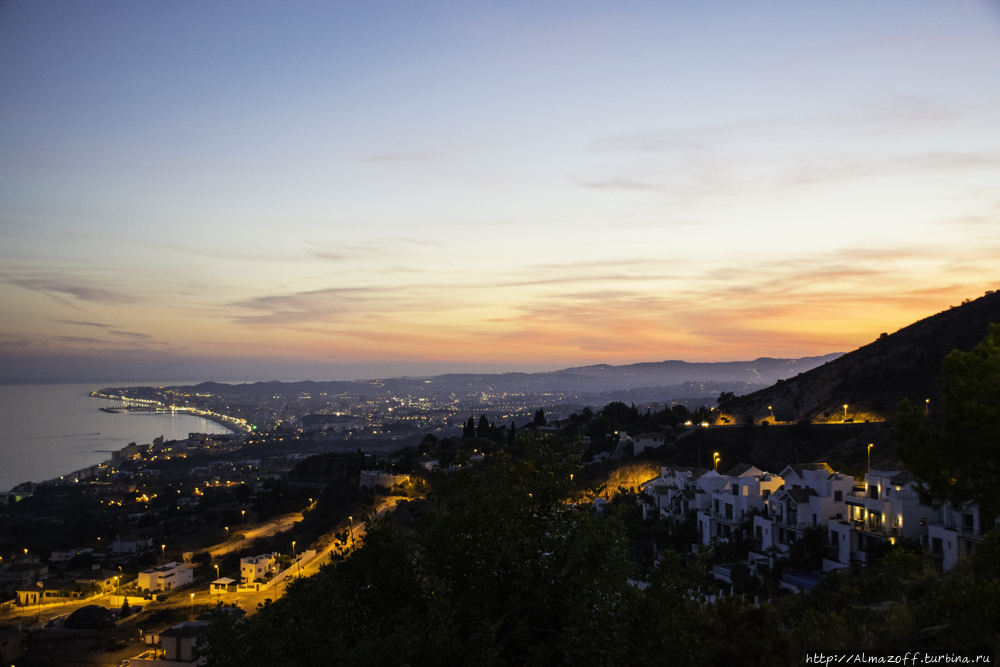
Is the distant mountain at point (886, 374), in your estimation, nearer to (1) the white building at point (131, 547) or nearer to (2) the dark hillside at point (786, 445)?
(2) the dark hillside at point (786, 445)

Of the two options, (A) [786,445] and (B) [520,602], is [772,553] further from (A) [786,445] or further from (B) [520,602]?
(A) [786,445]

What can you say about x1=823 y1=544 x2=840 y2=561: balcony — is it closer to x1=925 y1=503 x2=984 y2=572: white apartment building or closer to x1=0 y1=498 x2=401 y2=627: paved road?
x1=925 y1=503 x2=984 y2=572: white apartment building

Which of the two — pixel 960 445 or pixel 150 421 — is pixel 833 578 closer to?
pixel 960 445

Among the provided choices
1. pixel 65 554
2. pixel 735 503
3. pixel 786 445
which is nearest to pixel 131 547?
pixel 65 554

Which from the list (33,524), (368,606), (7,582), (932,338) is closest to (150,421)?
(33,524)

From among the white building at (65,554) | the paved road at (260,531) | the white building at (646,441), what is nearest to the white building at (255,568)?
the paved road at (260,531)

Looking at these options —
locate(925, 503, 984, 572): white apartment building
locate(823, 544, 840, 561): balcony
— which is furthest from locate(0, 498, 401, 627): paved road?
locate(925, 503, 984, 572): white apartment building
